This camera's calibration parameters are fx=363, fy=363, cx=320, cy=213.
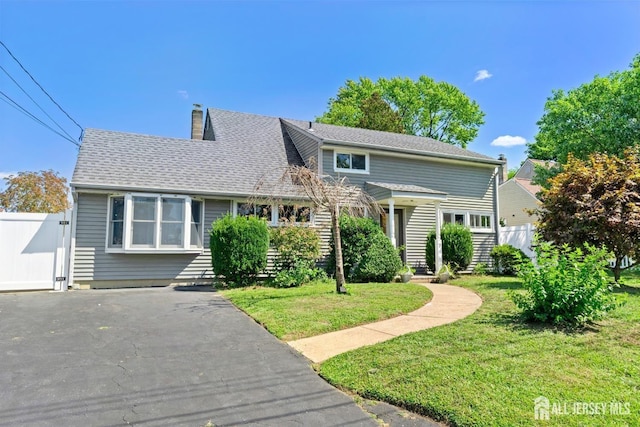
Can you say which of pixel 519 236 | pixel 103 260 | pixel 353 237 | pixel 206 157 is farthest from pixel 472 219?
pixel 103 260

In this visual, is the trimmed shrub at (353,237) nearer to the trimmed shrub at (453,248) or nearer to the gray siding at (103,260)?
the trimmed shrub at (453,248)

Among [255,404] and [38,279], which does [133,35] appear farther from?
[255,404]

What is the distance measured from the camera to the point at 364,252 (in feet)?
37.5

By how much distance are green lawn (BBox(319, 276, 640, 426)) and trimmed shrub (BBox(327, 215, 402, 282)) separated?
583 cm

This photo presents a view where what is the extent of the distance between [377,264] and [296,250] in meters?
2.55

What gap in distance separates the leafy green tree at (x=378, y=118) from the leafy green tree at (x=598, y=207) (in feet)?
54.1

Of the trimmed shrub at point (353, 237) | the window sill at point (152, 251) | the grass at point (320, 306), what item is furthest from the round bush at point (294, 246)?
the window sill at point (152, 251)

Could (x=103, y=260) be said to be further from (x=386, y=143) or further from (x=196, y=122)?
(x=386, y=143)

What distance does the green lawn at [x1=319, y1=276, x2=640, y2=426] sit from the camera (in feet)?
9.97

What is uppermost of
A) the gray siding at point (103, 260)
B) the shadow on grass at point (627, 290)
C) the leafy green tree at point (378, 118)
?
the leafy green tree at point (378, 118)

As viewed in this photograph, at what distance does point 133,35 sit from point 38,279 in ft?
A: 25.3

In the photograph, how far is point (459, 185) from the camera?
624 inches

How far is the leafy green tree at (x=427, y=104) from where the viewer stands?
113 ft

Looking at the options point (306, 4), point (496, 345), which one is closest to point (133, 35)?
point (306, 4)
